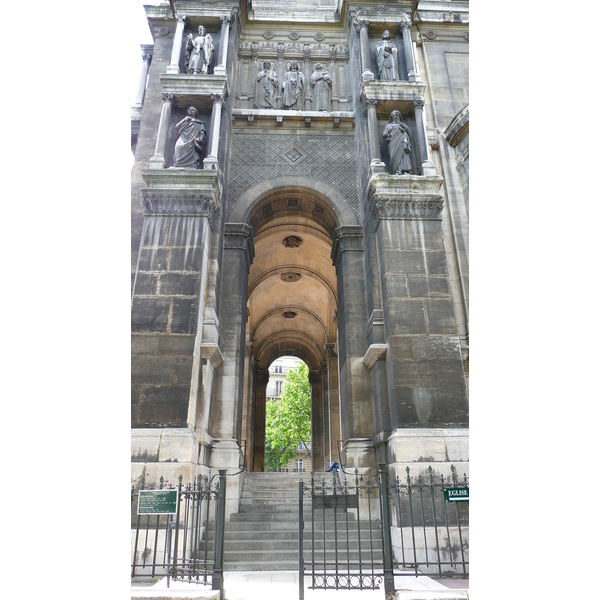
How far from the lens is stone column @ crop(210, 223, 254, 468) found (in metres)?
11.0

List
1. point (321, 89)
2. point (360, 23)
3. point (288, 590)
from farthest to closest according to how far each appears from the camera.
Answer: point (321, 89), point (360, 23), point (288, 590)

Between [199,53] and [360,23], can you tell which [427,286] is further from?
[199,53]

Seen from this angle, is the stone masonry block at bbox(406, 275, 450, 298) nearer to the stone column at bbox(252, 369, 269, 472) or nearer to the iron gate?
the iron gate

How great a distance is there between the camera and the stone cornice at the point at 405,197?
1138 cm

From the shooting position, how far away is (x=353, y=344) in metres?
12.1

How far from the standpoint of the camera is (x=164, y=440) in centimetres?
836

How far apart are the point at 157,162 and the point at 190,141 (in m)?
1.19

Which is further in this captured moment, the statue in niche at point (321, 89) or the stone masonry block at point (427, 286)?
the statue in niche at point (321, 89)

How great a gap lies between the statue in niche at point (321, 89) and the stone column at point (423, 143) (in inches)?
125

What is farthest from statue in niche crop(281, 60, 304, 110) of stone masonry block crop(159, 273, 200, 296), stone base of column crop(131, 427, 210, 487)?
stone base of column crop(131, 427, 210, 487)

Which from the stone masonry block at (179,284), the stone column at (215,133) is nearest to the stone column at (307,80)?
the stone column at (215,133)

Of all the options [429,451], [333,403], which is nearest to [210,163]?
[429,451]

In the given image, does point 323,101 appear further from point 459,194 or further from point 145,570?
point 145,570

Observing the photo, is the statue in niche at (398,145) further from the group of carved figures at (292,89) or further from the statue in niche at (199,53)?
the statue in niche at (199,53)
